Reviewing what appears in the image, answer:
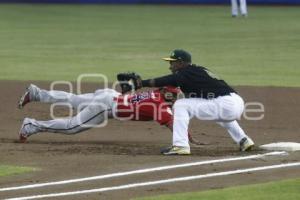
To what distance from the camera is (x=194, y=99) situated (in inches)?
460

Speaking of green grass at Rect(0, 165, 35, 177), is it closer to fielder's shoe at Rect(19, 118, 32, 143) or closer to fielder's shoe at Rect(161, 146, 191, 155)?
fielder's shoe at Rect(161, 146, 191, 155)

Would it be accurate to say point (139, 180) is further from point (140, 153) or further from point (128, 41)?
point (128, 41)

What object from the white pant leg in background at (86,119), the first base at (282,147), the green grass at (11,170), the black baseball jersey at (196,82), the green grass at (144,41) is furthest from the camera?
the green grass at (144,41)

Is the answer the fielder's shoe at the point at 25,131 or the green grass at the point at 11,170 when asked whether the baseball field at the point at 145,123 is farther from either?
the fielder's shoe at the point at 25,131

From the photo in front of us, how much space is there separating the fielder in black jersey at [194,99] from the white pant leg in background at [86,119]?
0.69 metres

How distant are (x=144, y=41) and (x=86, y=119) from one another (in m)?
15.6

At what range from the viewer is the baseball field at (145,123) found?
31.3ft

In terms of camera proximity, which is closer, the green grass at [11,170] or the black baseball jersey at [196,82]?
the green grass at [11,170]

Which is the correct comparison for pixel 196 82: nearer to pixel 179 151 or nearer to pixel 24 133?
pixel 179 151

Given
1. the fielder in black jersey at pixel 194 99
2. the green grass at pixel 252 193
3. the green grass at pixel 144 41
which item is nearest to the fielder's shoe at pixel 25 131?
the fielder in black jersey at pixel 194 99

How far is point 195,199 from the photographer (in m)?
8.70

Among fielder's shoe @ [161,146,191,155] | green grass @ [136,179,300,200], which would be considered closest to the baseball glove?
fielder's shoe @ [161,146,191,155]

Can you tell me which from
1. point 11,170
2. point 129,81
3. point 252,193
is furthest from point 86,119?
point 252,193

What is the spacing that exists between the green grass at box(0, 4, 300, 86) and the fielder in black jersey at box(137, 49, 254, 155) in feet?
22.5
